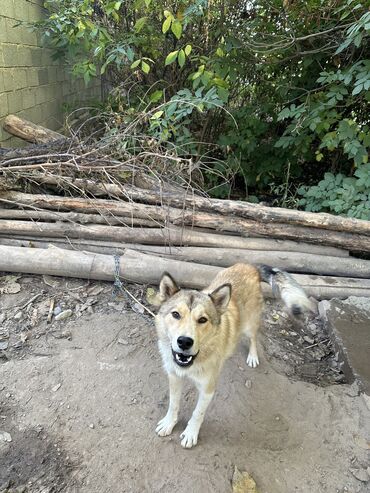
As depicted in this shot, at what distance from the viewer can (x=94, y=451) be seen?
237cm

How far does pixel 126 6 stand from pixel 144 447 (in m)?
6.32

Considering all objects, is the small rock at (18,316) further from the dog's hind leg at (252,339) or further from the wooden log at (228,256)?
the dog's hind leg at (252,339)

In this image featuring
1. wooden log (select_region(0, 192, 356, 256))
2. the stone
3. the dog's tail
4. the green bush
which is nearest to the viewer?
the dog's tail

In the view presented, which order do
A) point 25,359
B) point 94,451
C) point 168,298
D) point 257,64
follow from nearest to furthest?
point 94,451 → point 168,298 → point 25,359 → point 257,64

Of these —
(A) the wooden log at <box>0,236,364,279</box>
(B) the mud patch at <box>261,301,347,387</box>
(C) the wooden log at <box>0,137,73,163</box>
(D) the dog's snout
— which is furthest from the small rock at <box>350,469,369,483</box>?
(C) the wooden log at <box>0,137,73,163</box>

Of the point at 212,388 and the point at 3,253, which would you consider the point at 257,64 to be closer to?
the point at 3,253

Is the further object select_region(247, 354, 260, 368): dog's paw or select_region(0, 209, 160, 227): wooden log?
select_region(0, 209, 160, 227): wooden log

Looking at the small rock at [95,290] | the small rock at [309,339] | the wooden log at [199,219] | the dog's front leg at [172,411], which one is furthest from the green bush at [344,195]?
the dog's front leg at [172,411]

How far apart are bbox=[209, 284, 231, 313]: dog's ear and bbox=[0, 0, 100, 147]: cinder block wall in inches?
185

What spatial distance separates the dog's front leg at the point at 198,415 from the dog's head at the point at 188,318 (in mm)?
289

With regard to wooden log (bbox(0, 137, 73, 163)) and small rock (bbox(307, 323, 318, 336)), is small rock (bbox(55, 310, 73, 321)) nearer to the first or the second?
wooden log (bbox(0, 137, 73, 163))

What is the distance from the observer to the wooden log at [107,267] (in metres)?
3.76

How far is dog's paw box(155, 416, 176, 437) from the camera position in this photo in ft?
8.25

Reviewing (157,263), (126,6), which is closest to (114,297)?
(157,263)
